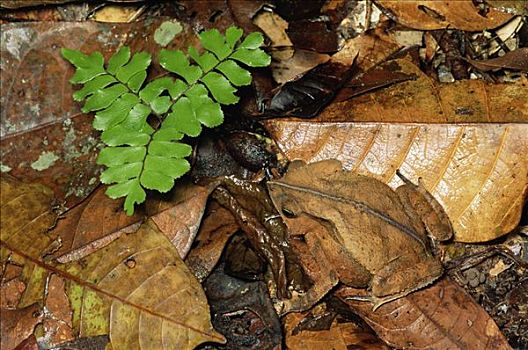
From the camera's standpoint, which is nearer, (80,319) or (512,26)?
(80,319)

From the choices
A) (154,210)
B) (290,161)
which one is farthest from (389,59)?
(154,210)

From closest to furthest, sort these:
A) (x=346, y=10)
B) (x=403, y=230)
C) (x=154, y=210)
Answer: (x=403, y=230) → (x=154, y=210) → (x=346, y=10)

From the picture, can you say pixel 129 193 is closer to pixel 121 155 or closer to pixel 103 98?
pixel 121 155

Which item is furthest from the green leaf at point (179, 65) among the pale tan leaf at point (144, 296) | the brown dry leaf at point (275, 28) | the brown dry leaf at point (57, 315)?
the brown dry leaf at point (57, 315)

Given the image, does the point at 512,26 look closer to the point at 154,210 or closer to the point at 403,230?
the point at 403,230

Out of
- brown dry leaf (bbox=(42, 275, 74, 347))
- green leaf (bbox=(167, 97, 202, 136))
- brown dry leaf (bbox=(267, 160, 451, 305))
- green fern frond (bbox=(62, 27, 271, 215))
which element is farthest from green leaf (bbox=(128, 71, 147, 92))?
brown dry leaf (bbox=(42, 275, 74, 347))

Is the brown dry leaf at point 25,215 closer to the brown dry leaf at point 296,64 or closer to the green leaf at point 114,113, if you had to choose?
the green leaf at point 114,113
